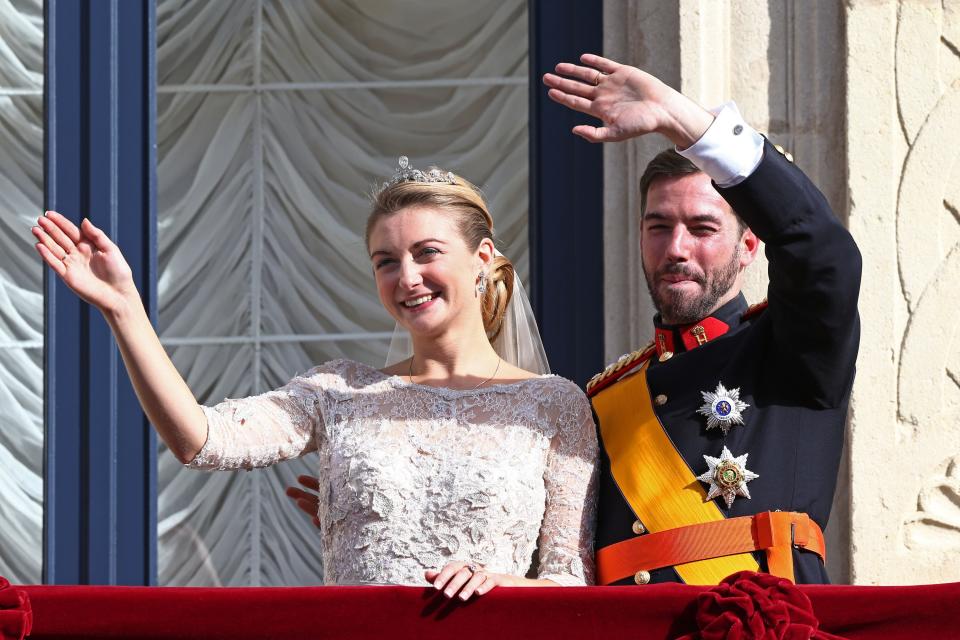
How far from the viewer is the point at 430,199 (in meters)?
2.89

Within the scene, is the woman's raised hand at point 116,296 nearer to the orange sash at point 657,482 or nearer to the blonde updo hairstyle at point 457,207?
the blonde updo hairstyle at point 457,207

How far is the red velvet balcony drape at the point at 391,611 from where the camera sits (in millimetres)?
2301

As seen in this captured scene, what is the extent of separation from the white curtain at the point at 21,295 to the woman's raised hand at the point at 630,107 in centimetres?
197

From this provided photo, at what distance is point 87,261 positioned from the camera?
2551 mm

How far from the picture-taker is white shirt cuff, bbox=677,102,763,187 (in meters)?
2.47

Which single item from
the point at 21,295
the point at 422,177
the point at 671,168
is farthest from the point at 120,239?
the point at 671,168

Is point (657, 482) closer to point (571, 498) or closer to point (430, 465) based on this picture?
point (571, 498)

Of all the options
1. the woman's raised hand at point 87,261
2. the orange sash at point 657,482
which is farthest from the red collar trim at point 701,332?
the woman's raised hand at point 87,261

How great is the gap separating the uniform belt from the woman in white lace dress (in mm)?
63

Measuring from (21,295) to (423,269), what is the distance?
1.59m

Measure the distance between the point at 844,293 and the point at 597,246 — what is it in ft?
4.25

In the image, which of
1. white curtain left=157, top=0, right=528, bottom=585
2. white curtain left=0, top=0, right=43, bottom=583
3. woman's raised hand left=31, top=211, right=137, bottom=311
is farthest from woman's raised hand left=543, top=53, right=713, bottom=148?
white curtain left=0, top=0, right=43, bottom=583

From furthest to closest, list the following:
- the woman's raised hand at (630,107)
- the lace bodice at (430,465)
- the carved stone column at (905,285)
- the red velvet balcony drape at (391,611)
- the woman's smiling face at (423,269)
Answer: the carved stone column at (905,285)
the woman's smiling face at (423,269)
the lace bodice at (430,465)
the woman's raised hand at (630,107)
the red velvet balcony drape at (391,611)

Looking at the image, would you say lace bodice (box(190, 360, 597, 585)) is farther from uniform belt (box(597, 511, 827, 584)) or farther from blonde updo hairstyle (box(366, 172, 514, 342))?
blonde updo hairstyle (box(366, 172, 514, 342))
